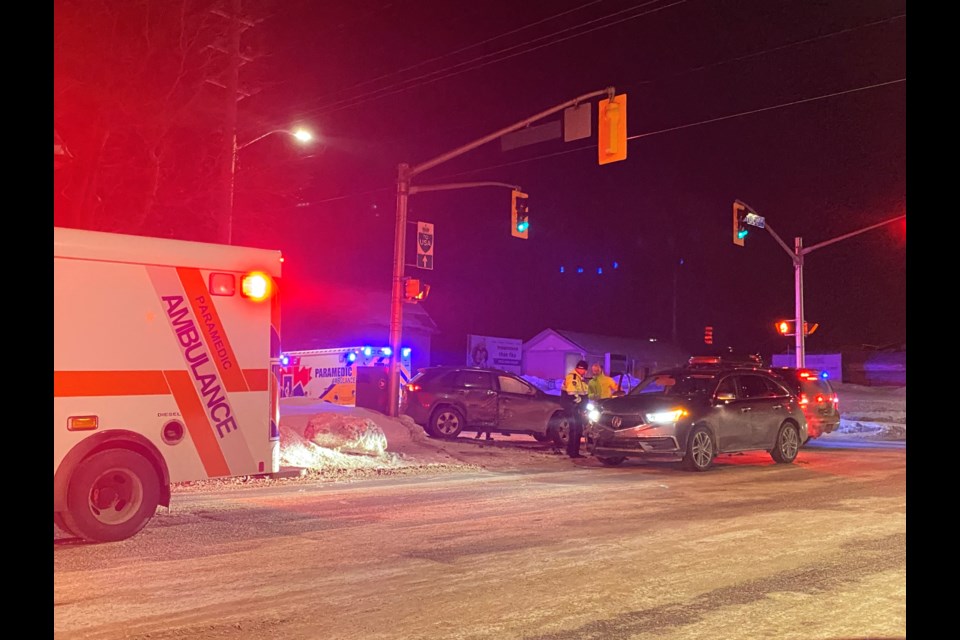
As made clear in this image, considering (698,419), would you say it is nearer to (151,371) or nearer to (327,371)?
(151,371)

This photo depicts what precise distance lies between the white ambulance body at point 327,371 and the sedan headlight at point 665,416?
12223mm

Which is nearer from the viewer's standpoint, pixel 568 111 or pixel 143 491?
pixel 143 491

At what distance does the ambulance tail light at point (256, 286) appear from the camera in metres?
8.87

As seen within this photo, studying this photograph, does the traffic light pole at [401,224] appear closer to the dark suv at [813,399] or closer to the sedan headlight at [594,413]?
the sedan headlight at [594,413]

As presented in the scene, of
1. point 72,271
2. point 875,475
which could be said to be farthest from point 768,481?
point 72,271

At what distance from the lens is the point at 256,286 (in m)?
8.94

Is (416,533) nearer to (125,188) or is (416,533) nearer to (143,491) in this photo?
(143,491)

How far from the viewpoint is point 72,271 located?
765 cm

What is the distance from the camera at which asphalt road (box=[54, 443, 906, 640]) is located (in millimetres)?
5355

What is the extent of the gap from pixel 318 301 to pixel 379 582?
43729 mm

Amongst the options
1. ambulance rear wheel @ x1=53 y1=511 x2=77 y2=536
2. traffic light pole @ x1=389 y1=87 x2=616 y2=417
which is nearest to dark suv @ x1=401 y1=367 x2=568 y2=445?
traffic light pole @ x1=389 y1=87 x2=616 y2=417

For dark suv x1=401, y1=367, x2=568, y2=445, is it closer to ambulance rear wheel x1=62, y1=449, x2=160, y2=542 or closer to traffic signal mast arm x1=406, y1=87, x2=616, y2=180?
traffic signal mast arm x1=406, y1=87, x2=616, y2=180

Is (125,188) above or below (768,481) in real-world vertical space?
above

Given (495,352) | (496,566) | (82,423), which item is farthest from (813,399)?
(495,352)
